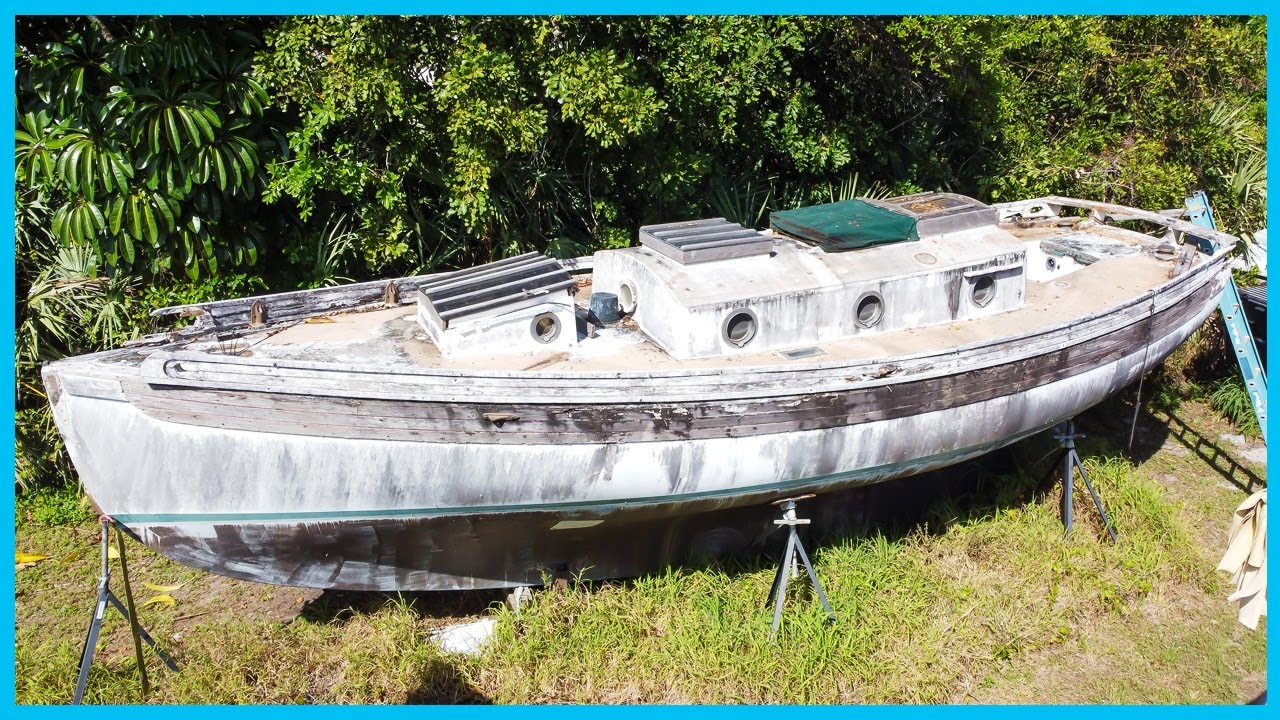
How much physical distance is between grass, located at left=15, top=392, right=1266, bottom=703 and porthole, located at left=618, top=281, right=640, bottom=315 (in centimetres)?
226

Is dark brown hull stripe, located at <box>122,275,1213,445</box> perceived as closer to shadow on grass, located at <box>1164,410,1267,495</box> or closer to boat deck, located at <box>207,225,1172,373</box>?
boat deck, located at <box>207,225,1172,373</box>

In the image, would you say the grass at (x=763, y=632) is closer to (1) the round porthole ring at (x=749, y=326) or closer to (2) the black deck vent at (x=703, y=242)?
(1) the round porthole ring at (x=749, y=326)

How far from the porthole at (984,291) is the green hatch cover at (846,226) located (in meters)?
0.70

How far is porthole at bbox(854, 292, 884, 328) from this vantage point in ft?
29.0

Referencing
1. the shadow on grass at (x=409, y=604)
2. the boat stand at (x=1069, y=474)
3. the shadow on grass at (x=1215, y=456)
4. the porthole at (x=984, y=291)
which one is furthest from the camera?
the shadow on grass at (x=1215, y=456)

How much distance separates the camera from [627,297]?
29.7ft

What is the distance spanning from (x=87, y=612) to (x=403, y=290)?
398 cm

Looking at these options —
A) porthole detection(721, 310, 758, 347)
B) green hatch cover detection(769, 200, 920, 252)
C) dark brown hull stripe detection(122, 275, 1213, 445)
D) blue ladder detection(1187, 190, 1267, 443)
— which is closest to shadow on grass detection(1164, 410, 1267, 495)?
blue ladder detection(1187, 190, 1267, 443)

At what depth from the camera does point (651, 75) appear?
37.0 feet

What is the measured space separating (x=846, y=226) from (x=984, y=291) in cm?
141

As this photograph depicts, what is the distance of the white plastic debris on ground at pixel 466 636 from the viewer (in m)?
8.48

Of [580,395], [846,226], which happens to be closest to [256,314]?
[580,395]

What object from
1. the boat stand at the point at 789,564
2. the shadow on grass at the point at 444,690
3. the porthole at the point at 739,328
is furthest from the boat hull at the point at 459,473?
the porthole at the point at 739,328

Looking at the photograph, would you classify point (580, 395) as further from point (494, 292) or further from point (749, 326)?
point (749, 326)
